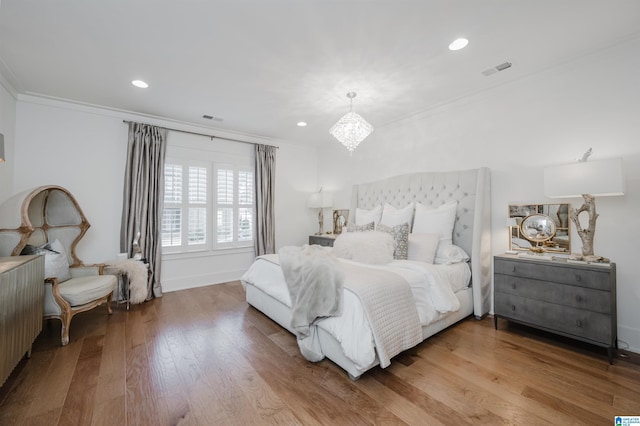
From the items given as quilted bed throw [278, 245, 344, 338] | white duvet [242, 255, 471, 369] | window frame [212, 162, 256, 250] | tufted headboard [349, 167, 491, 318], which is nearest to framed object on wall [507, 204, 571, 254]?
tufted headboard [349, 167, 491, 318]

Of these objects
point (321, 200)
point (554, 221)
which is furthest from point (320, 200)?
point (554, 221)

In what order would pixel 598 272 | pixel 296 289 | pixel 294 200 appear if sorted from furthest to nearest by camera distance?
pixel 294 200
pixel 296 289
pixel 598 272

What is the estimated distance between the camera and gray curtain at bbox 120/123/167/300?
3758 millimetres

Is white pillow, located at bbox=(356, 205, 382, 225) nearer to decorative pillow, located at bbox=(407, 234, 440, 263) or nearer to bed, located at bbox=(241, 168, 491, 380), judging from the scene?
Result: bed, located at bbox=(241, 168, 491, 380)

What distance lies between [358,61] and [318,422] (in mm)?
2893

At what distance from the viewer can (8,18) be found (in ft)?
6.52

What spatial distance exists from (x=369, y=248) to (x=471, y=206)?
54.8 inches

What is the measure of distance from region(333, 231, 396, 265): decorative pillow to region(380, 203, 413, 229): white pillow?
603 mm

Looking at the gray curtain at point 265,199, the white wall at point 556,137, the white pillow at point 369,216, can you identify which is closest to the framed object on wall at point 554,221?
the white wall at point 556,137

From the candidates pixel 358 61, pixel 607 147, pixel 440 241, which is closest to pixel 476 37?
pixel 358 61

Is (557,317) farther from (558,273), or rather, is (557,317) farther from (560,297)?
(558,273)

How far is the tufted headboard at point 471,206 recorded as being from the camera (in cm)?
301

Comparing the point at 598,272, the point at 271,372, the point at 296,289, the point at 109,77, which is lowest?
the point at 271,372

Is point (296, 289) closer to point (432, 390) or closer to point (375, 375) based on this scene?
point (375, 375)
